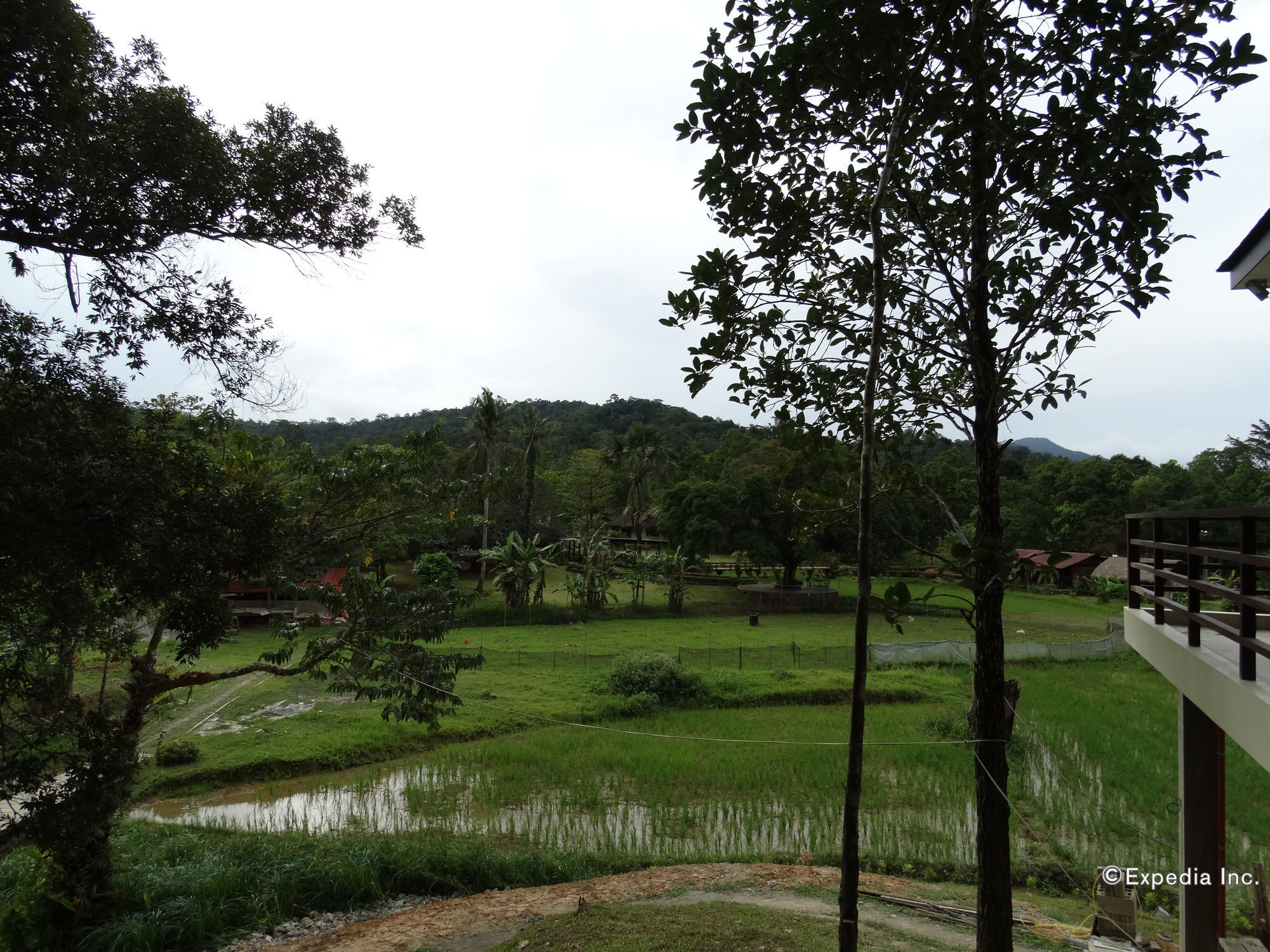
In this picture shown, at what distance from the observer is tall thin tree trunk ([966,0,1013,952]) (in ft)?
12.4

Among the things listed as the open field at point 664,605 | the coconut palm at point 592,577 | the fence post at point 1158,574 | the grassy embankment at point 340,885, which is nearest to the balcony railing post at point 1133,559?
the fence post at point 1158,574

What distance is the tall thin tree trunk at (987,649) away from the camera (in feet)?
12.4

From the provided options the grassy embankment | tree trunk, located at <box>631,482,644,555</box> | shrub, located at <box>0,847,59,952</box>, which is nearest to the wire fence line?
the grassy embankment

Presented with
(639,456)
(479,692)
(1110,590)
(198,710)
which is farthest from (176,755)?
(1110,590)

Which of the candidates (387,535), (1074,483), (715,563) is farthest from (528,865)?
(1074,483)

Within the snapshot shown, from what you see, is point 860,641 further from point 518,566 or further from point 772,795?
point 518,566

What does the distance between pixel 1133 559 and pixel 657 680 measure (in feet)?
34.9

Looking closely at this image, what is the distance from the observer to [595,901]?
21.8 feet

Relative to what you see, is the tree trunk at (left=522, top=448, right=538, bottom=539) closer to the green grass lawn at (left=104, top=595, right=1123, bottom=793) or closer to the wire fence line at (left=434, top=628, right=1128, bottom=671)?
the green grass lawn at (left=104, top=595, right=1123, bottom=793)

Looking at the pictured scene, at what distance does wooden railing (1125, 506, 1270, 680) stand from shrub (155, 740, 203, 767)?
12731mm

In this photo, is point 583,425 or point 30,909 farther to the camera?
point 583,425

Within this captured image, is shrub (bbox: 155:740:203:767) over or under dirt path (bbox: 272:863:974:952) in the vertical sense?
under

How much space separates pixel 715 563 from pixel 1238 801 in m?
32.7

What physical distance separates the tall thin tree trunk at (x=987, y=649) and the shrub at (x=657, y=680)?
36.9ft
